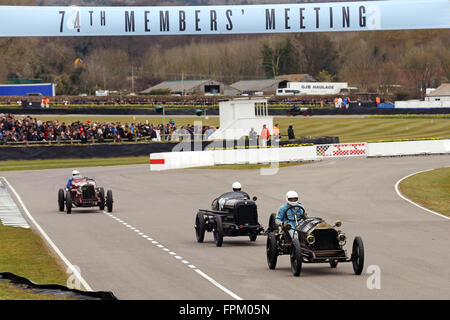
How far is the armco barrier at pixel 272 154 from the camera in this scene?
45.5m

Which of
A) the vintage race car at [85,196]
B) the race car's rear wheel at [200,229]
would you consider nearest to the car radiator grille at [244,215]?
the race car's rear wheel at [200,229]

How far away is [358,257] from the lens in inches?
581

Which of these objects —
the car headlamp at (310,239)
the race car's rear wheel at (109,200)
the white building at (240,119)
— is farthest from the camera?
the white building at (240,119)

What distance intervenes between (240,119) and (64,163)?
13508 mm

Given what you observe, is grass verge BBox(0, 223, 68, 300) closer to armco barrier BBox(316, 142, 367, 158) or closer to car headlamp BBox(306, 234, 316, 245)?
car headlamp BBox(306, 234, 316, 245)

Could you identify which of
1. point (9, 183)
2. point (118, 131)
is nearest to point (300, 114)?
point (118, 131)

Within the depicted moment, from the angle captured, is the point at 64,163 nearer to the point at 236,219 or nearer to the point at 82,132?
the point at 82,132

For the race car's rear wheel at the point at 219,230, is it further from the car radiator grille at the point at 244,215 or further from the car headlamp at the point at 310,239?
the car headlamp at the point at 310,239

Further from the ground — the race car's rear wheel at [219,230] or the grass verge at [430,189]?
the race car's rear wheel at [219,230]

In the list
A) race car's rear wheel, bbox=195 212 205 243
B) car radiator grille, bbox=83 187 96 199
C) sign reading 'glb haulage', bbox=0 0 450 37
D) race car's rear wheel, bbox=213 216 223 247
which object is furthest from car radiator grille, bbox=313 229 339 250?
sign reading 'glb haulage', bbox=0 0 450 37

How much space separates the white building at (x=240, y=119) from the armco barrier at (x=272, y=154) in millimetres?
8123

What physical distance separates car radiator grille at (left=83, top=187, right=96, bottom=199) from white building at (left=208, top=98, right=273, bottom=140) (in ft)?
96.4

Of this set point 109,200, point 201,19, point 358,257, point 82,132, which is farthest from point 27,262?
point 82,132
